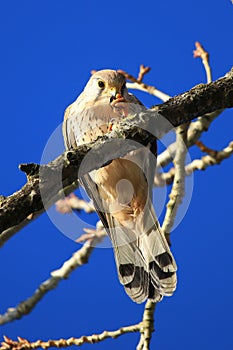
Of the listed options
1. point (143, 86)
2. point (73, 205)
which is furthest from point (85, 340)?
point (143, 86)

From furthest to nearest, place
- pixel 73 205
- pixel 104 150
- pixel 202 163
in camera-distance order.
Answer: pixel 73 205 → pixel 202 163 → pixel 104 150

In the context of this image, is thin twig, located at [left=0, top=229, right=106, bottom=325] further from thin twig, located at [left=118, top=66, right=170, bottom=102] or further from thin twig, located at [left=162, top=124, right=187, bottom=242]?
thin twig, located at [left=118, top=66, right=170, bottom=102]

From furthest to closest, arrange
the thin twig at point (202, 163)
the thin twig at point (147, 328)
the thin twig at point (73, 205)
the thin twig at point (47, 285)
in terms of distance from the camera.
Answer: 1. the thin twig at point (73, 205)
2. the thin twig at point (202, 163)
3. the thin twig at point (47, 285)
4. the thin twig at point (147, 328)

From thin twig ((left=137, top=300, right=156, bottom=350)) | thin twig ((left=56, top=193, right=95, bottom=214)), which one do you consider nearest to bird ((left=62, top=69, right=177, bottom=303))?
thin twig ((left=137, top=300, right=156, bottom=350))

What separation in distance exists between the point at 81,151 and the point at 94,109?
→ 149cm

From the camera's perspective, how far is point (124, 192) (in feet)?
11.4

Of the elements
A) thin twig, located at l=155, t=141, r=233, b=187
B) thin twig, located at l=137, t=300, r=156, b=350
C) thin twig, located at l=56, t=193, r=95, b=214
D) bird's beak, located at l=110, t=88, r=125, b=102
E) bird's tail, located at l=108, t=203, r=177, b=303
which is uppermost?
bird's beak, located at l=110, t=88, r=125, b=102

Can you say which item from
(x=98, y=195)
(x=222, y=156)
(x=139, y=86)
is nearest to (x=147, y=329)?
(x=98, y=195)

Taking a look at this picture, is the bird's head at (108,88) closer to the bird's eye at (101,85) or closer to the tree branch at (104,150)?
the bird's eye at (101,85)

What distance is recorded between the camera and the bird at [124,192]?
3.12 meters

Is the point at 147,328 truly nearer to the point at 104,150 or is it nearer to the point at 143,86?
the point at 104,150

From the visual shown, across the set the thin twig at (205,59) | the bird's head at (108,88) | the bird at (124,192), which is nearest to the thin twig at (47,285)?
the bird at (124,192)

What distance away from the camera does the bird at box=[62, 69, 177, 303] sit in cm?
312

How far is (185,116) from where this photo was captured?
2055 mm
